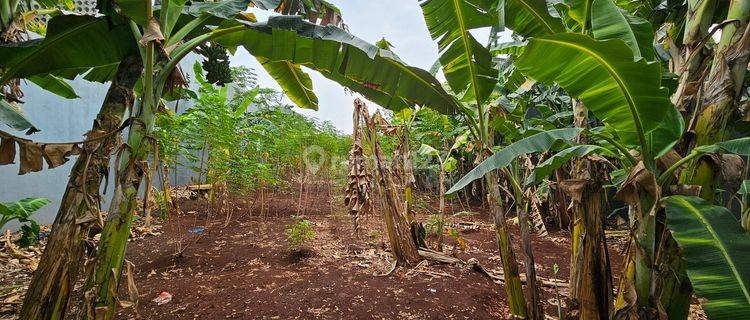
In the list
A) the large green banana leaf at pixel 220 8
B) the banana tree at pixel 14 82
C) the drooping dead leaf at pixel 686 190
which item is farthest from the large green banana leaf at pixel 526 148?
the banana tree at pixel 14 82

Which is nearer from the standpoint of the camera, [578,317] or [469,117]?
[578,317]

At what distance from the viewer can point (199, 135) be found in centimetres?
354

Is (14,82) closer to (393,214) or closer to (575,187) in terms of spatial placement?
(393,214)

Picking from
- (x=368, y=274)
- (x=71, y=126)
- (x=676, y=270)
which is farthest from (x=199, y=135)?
(x=676, y=270)

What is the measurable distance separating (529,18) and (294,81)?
202 cm

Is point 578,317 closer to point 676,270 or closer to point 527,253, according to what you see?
point 527,253

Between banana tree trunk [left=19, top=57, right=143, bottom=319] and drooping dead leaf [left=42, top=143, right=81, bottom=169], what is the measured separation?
9cm

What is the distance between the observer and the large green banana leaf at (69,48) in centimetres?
171

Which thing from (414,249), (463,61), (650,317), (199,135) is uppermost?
(463,61)

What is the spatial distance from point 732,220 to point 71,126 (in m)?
7.36

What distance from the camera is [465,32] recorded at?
202 cm

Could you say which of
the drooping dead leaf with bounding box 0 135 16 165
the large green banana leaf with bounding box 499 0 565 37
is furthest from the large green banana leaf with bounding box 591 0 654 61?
the drooping dead leaf with bounding box 0 135 16 165

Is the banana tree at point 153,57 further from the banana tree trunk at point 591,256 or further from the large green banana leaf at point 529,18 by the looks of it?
the banana tree trunk at point 591,256

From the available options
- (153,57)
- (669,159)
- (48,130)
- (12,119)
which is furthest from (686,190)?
(48,130)
